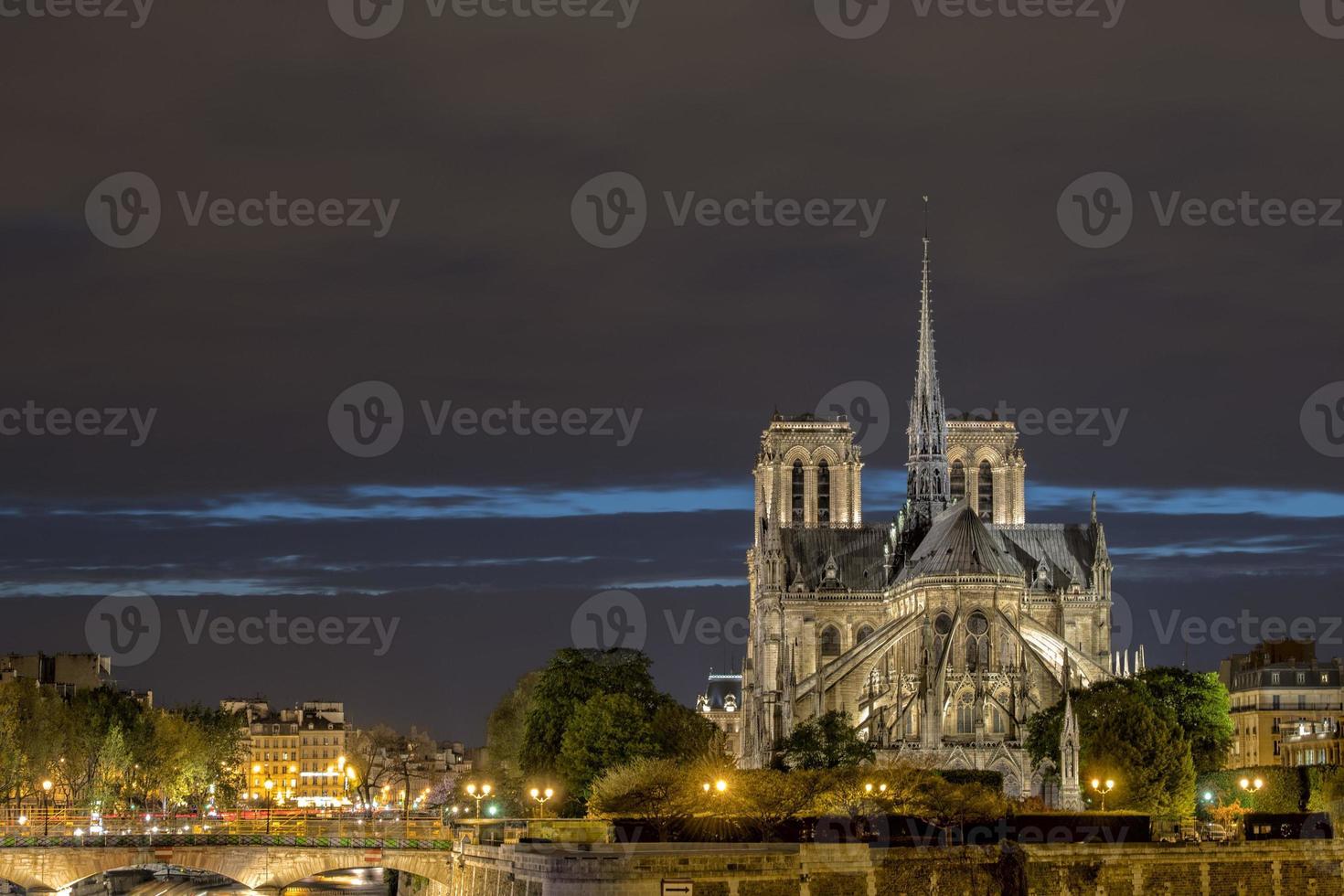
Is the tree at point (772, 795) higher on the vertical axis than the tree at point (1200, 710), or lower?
lower

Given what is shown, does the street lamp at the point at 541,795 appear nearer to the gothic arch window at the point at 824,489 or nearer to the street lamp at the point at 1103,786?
the street lamp at the point at 1103,786

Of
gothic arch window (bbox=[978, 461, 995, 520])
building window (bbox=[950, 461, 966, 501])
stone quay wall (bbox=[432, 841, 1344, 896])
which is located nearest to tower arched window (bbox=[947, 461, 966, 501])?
building window (bbox=[950, 461, 966, 501])

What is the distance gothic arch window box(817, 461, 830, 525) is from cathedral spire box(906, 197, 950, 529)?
6991mm

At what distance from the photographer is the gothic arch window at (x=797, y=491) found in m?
163

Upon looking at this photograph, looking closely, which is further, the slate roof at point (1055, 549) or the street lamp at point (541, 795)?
the slate roof at point (1055, 549)

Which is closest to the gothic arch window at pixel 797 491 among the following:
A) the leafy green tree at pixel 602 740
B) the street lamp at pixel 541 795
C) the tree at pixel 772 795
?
the leafy green tree at pixel 602 740

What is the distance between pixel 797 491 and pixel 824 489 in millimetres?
1850

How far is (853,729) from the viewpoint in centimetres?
12850

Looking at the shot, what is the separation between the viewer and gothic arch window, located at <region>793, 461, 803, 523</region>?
163m

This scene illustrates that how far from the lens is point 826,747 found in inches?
4847

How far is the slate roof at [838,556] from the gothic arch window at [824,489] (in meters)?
6.17

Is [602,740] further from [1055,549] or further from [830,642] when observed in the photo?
[1055,549]

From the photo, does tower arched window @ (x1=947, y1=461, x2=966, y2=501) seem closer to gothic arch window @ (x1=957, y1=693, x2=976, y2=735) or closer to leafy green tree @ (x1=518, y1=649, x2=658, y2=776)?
gothic arch window @ (x1=957, y1=693, x2=976, y2=735)

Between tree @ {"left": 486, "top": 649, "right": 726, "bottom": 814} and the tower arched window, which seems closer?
tree @ {"left": 486, "top": 649, "right": 726, "bottom": 814}
